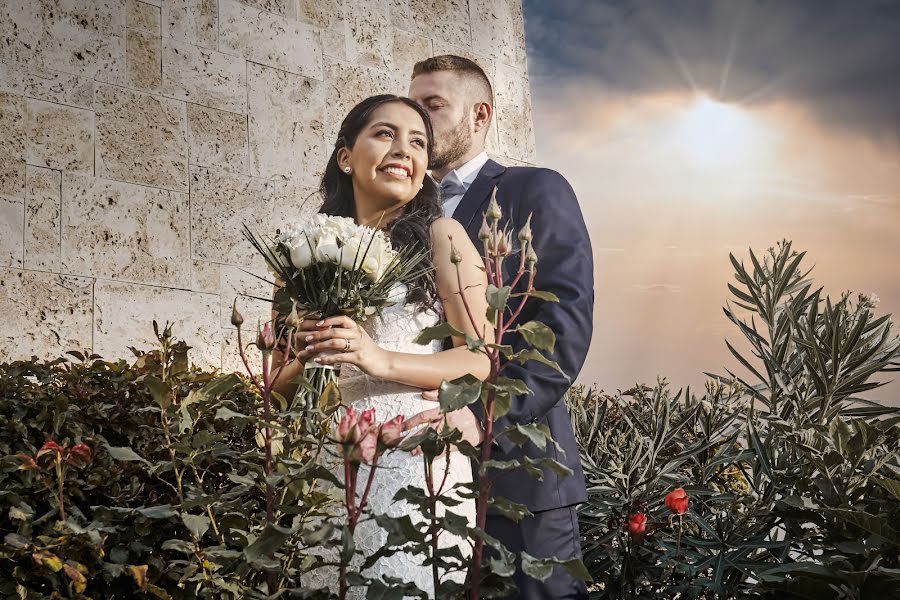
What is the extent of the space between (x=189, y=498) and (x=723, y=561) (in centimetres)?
175

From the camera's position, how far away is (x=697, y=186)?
25.6ft

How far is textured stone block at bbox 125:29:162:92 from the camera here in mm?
3775

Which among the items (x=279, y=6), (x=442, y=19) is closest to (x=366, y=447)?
(x=279, y=6)

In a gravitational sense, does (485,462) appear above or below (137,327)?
below

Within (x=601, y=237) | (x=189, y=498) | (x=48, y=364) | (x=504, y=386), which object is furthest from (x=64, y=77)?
(x=601, y=237)

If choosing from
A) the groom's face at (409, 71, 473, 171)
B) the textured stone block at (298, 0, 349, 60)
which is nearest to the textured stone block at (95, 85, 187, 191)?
the textured stone block at (298, 0, 349, 60)

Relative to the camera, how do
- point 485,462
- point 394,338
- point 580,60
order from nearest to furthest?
point 485,462, point 394,338, point 580,60

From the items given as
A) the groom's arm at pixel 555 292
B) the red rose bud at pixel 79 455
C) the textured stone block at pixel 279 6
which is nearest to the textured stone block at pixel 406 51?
the textured stone block at pixel 279 6

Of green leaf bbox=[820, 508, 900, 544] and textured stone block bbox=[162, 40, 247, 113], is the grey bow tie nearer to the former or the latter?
textured stone block bbox=[162, 40, 247, 113]

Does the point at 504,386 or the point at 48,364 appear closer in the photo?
the point at 504,386

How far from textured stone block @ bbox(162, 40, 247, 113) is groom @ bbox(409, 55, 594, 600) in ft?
3.76

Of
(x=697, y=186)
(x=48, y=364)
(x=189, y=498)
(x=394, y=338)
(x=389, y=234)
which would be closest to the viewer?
(x=189, y=498)

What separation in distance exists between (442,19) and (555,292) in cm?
281

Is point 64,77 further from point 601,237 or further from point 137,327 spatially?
point 601,237
